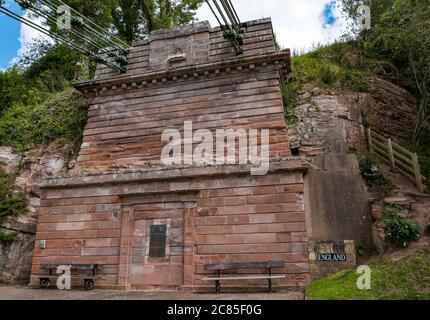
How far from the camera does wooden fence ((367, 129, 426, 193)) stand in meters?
10.9

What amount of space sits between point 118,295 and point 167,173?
3.84 meters

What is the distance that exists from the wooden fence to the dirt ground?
515cm

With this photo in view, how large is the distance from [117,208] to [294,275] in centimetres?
588

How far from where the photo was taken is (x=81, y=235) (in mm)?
11859

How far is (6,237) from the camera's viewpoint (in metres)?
13.5

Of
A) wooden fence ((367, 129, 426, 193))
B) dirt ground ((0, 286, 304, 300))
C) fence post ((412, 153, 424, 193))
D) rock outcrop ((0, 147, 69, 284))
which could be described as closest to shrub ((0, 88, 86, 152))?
rock outcrop ((0, 147, 69, 284))

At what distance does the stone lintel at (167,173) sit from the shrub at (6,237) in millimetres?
2500

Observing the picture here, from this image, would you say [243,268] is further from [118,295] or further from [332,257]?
[118,295]

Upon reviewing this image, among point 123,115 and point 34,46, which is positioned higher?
point 34,46

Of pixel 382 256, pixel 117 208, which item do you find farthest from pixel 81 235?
pixel 382 256

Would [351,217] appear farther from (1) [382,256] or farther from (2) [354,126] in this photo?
(2) [354,126]

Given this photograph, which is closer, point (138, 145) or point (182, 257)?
point (182, 257)

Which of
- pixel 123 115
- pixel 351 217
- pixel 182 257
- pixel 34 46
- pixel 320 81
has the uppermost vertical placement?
pixel 34 46

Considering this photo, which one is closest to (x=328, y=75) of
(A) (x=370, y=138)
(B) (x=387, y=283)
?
(A) (x=370, y=138)
